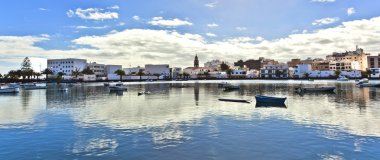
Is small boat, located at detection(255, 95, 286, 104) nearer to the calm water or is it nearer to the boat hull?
the boat hull

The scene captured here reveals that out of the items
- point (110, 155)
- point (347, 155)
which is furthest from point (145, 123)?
point (347, 155)

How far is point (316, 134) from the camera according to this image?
25.4 m

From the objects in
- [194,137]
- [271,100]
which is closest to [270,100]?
[271,100]

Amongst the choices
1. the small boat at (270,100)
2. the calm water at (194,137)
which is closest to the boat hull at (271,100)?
the small boat at (270,100)

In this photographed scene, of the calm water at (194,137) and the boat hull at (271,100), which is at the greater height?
the boat hull at (271,100)

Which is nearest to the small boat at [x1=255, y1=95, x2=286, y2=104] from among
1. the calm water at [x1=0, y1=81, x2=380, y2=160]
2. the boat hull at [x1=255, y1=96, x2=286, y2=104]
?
the boat hull at [x1=255, y1=96, x2=286, y2=104]

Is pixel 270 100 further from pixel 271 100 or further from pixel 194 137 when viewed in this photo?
pixel 194 137

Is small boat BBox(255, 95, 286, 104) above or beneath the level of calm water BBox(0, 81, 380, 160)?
above

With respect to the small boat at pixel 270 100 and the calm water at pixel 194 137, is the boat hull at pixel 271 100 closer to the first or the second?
the small boat at pixel 270 100

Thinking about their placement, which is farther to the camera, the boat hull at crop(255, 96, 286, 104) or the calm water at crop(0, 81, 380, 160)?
the boat hull at crop(255, 96, 286, 104)

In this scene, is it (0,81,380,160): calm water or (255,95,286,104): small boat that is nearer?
(0,81,380,160): calm water

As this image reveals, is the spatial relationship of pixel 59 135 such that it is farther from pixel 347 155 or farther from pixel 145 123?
pixel 347 155

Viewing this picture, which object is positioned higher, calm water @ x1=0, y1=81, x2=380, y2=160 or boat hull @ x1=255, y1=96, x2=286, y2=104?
boat hull @ x1=255, y1=96, x2=286, y2=104

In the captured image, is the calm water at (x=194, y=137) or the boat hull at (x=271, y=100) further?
the boat hull at (x=271, y=100)
